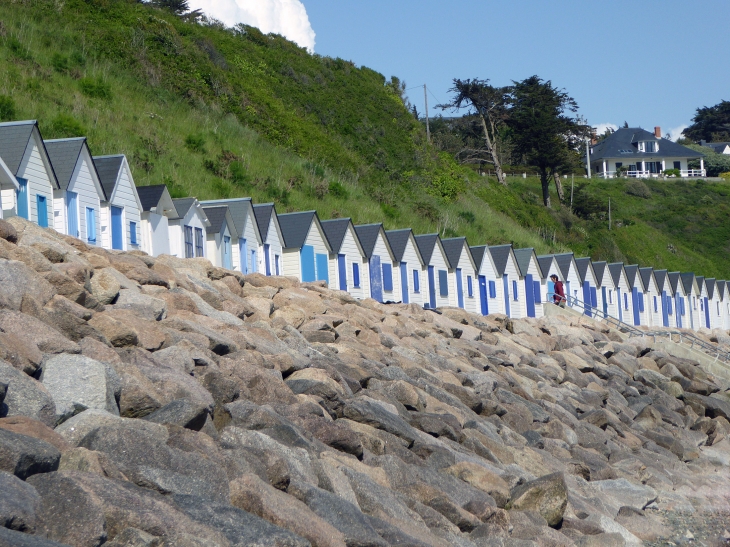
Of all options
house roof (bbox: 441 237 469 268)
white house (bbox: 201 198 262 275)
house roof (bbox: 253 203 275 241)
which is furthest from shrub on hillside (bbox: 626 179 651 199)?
white house (bbox: 201 198 262 275)

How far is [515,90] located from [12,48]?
45841 mm

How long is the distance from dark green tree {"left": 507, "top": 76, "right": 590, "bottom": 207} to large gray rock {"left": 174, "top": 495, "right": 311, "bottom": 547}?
69298 millimetres

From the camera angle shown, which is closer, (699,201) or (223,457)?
(223,457)

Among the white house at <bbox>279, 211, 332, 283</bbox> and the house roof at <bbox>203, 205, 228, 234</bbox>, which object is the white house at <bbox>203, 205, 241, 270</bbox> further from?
the white house at <bbox>279, 211, 332, 283</bbox>

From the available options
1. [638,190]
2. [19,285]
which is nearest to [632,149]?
[638,190]

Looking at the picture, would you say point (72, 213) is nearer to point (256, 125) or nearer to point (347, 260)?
point (347, 260)

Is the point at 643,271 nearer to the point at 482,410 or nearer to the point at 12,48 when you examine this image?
the point at 12,48

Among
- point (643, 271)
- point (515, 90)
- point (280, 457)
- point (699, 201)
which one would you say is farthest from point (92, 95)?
point (699, 201)

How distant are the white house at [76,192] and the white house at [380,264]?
12.7 m

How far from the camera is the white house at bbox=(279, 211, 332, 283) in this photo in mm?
31391

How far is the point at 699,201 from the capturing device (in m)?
95.4

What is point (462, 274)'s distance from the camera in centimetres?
3916

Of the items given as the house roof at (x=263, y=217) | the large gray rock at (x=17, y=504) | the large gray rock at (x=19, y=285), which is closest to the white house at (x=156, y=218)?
the house roof at (x=263, y=217)

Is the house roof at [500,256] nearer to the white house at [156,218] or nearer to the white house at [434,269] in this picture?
the white house at [434,269]
